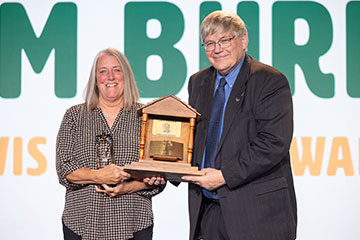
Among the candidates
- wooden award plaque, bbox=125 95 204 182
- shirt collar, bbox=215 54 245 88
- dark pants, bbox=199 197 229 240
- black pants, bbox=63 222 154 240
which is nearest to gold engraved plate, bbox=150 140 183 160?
wooden award plaque, bbox=125 95 204 182

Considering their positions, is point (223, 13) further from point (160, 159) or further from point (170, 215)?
point (170, 215)

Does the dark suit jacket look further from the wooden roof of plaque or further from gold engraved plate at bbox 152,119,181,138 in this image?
gold engraved plate at bbox 152,119,181,138

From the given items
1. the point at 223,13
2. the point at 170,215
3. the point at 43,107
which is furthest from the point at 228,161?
the point at 43,107

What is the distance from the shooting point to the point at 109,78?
8.49 feet

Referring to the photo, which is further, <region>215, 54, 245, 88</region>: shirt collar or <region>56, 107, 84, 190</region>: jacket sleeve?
<region>56, 107, 84, 190</region>: jacket sleeve

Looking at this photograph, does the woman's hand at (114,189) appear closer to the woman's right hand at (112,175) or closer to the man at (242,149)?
the woman's right hand at (112,175)

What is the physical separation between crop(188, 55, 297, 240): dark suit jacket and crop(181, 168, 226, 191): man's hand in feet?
0.10

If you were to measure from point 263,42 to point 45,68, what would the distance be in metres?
1.89

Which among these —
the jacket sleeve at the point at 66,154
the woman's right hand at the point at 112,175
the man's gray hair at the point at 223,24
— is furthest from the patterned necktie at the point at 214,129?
the jacket sleeve at the point at 66,154

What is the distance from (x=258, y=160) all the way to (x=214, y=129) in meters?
0.27

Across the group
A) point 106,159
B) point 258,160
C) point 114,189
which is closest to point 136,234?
point 114,189

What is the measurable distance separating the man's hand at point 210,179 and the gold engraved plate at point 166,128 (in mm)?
280

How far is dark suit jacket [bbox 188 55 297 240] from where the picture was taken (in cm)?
210

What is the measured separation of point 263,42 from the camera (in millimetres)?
4070
